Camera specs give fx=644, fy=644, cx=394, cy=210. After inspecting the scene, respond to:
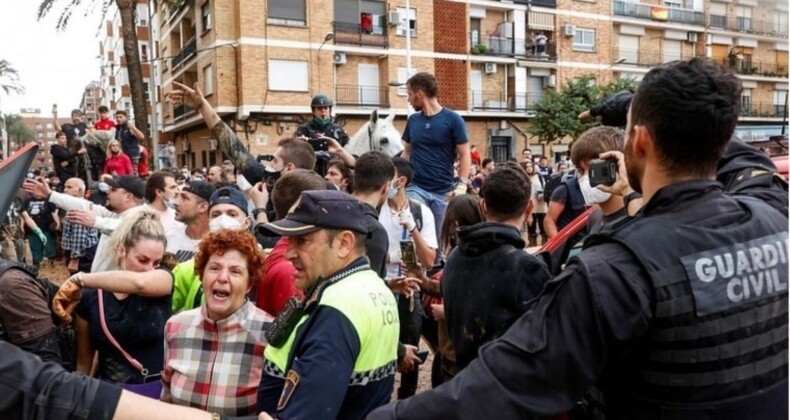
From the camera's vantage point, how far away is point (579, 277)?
1517mm

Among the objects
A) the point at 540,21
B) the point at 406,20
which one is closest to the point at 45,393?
the point at 406,20

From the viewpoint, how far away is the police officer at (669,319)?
1479mm

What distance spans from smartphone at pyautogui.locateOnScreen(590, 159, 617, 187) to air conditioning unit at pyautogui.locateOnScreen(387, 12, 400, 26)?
1117 inches

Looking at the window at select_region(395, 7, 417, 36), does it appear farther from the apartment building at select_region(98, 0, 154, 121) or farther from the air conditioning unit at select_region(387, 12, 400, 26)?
the apartment building at select_region(98, 0, 154, 121)

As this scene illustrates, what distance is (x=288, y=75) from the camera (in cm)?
2762

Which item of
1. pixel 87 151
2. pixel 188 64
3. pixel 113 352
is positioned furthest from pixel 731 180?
pixel 188 64

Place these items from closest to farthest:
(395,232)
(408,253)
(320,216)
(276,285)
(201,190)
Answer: (320,216) < (276,285) < (408,253) < (201,190) < (395,232)

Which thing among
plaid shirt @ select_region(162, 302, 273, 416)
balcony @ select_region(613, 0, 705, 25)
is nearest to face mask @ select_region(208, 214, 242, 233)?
plaid shirt @ select_region(162, 302, 273, 416)

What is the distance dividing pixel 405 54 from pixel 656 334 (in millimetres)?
29760

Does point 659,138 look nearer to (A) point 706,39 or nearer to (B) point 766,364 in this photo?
(B) point 766,364

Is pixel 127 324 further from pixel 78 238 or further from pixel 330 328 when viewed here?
pixel 78 238

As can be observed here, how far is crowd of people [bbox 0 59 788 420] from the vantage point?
4.91ft

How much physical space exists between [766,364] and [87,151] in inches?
473

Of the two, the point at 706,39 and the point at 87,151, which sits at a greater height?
the point at 706,39
